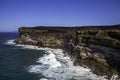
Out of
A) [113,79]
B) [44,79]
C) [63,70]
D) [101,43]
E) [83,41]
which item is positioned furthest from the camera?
[83,41]

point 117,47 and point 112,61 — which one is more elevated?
point 117,47

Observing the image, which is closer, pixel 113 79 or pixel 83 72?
pixel 113 79

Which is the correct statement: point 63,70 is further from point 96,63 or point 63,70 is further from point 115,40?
point 115,40

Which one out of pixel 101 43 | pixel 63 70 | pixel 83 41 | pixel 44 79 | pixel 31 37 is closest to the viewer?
pixel 44 79

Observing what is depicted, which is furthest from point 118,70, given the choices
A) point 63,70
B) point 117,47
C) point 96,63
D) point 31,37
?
point 31,37

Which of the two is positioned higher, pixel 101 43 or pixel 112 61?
pixel 101 43

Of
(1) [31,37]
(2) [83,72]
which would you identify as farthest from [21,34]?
(2) [83,72]

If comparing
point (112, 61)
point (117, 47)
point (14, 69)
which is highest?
point (117, 47)

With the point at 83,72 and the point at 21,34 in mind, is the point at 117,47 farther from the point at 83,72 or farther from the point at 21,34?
the point at 21,34

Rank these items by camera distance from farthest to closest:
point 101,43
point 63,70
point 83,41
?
point 83,41 → point 63,70 → point 101,43
